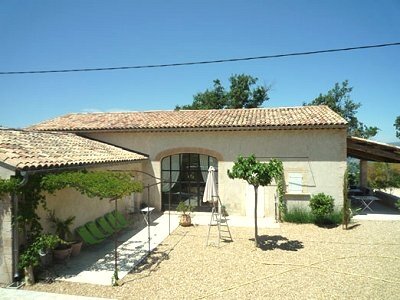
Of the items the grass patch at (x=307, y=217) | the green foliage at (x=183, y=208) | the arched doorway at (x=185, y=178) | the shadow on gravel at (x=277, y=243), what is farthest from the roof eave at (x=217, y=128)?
the shadow on gravel at (x=277, y=243)

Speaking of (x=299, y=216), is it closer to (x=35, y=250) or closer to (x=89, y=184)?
(x=89, y=184)

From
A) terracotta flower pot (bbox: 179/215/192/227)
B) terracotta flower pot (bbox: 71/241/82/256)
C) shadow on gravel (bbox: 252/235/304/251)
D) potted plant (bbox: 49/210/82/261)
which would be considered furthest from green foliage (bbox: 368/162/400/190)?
potted plant (bbox: 49/210/82/261)

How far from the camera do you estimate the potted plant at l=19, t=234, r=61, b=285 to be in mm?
7357

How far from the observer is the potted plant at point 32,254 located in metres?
7.36

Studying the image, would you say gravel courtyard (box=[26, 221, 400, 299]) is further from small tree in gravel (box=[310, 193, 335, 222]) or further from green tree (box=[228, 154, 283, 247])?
green tree (box=[228, 154, 283, 247])

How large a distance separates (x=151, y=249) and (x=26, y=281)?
12.2ft

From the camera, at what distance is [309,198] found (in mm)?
13891

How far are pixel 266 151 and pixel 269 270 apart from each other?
7.04m

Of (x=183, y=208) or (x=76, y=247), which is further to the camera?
(x=183, y=208)

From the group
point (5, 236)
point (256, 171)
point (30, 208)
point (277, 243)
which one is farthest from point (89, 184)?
point (277, 243)

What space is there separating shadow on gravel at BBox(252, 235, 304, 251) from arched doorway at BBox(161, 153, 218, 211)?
16.8 feet

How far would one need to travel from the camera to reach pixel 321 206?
512 inches

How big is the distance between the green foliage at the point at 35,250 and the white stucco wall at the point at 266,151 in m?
8.30

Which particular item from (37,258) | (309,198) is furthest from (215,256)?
(309,198)
